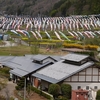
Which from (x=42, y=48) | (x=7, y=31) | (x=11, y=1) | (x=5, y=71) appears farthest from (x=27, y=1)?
(x=5, y=71)

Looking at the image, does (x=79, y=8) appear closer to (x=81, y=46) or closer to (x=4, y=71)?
(x=81, y=46)

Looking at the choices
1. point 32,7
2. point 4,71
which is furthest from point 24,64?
point 32,7

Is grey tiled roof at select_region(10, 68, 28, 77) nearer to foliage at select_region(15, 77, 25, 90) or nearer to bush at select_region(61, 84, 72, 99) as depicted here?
foliage at select_region(15, 77, 25, 90)

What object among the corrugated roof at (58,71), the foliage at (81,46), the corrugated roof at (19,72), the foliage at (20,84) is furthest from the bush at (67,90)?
the foliage at (81,46)

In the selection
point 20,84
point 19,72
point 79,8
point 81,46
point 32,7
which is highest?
point 32,7

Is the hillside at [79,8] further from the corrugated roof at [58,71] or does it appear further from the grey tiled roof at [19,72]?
the corrugated roof at [58,71]

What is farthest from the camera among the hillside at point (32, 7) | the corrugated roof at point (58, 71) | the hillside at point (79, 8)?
the hillside at point (32, 7)

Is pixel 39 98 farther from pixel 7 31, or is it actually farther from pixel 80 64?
pixel 7 31

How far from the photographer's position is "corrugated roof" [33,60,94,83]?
20.1m

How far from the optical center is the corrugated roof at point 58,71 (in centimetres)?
2006

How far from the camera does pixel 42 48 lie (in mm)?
38344

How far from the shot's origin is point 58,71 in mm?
21109

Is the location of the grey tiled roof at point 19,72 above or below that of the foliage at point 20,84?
above

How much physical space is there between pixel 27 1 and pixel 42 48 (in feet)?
359
